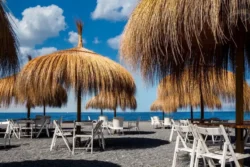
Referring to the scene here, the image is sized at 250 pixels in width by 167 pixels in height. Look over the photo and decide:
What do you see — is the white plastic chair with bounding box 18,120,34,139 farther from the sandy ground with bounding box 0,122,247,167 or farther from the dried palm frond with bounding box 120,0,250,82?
the dried palm frond with bounding box 120,0,250,82

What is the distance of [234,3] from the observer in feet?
10.9

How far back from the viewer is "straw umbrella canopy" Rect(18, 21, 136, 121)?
285 inches

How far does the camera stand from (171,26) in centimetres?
367

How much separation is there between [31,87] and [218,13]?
17.4 feet

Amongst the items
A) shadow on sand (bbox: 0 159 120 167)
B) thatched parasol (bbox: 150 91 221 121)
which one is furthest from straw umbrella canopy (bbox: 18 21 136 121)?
thatched parasol (bbox: 150 91 221 121)

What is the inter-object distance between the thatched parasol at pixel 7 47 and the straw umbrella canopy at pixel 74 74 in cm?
274

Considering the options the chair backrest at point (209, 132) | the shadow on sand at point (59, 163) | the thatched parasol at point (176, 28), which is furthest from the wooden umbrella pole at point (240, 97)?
the shadow on sand at point (59, 163)

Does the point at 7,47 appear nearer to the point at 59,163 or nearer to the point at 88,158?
the point at 59,163

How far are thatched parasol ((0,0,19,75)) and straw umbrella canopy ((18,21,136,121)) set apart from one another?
274 centimetres

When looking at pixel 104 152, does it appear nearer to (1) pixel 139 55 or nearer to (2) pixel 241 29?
(1) pixel 139 55

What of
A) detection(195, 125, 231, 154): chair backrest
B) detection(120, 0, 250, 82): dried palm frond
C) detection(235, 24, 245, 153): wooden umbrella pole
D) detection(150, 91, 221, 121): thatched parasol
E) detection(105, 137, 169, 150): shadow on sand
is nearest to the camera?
detection(120, 0, 250, 82): dried palm frond

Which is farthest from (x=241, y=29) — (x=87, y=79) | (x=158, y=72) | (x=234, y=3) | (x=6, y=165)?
(x=6, y=165)

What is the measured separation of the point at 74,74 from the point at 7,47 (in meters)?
3.17

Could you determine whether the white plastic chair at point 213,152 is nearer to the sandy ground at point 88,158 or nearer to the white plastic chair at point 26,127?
the sandy ground at point 88,158
